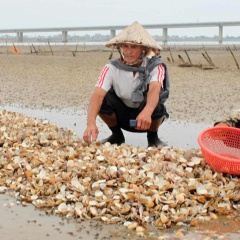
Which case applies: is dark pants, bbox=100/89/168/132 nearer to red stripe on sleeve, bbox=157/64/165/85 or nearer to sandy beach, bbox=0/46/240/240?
red stripe on sleeve, bbox=157/64/165/85

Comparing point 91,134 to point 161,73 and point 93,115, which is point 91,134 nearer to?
point 93,115

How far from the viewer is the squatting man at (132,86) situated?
512cm

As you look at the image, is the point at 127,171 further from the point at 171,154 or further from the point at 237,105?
the point at 237,105

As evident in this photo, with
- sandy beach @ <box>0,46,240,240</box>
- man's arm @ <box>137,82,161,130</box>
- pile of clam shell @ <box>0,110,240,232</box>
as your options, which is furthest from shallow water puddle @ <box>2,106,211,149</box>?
pile of clam shell @ <box>0,110,240,232</box>

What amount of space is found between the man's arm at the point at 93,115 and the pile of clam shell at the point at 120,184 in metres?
0.10

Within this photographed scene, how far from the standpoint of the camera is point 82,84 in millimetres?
11289

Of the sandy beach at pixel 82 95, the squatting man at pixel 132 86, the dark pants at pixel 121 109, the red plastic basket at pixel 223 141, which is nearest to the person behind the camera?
the sandy beach at pixel 82 95

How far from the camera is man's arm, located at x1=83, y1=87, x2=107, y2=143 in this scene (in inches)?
195

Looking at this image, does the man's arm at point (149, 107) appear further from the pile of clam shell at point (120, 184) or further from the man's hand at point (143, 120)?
the pile of clam shell at point (120, 184)

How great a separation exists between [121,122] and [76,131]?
952 millimetres

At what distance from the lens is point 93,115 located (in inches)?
201

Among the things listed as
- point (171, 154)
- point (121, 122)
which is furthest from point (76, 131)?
point (171, 154)

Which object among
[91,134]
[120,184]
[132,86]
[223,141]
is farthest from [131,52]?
[120,184]

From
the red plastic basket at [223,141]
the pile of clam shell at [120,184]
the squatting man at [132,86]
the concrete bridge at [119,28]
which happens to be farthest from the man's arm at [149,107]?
the concrete bridge at [119,28]
